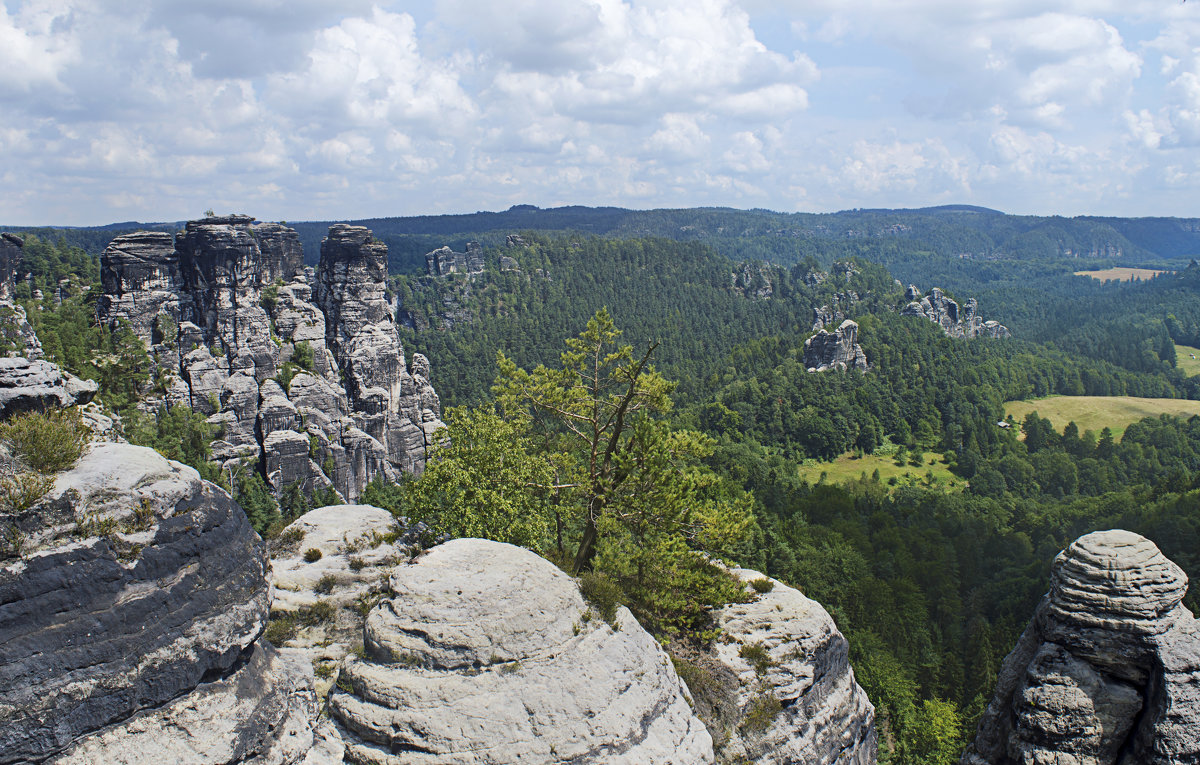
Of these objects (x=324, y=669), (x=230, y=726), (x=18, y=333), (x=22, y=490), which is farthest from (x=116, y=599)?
(x=18, y=333)

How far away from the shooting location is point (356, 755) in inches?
590

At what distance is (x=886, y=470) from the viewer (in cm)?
10762

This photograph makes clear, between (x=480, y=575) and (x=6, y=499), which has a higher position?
(x=6, y=499)

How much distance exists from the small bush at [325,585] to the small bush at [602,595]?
863 cm

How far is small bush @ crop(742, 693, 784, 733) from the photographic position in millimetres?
20516

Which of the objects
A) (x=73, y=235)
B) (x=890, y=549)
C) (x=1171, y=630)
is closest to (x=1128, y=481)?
(x=890, y=549)

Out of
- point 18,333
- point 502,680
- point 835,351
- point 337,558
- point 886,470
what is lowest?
point 886,470

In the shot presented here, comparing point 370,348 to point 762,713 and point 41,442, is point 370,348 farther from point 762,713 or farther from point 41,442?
point 41,442

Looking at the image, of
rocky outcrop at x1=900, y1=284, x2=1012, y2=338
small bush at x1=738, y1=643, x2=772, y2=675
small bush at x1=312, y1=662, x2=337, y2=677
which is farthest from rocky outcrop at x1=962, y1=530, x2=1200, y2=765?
rocky outcrop at x1=900, y1=284, x2=1012, y2=338

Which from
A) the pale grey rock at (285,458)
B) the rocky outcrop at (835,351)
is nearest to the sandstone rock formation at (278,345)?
the pale grey rock at (285,458)

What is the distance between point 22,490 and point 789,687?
19.6 metres

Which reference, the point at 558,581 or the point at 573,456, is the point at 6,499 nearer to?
the point at 558,581

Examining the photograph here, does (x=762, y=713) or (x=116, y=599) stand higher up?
(x=116, y=599)

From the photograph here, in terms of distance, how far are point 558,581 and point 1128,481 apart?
107m
